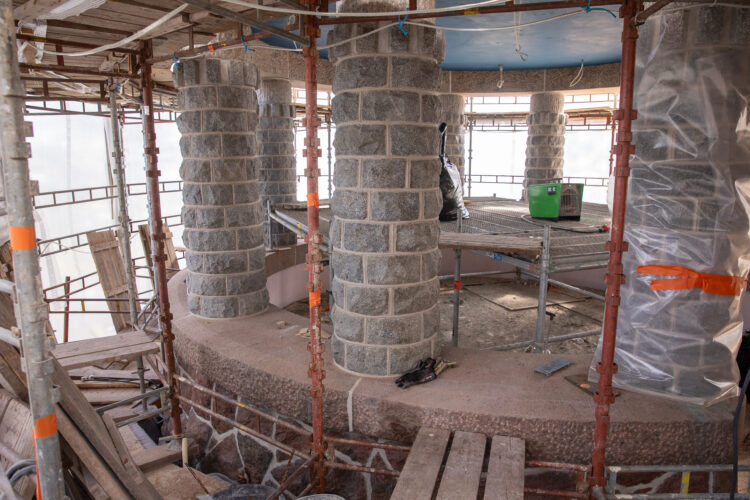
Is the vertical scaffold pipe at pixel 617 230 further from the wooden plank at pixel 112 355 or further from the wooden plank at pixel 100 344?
the wooden plank at pixel 100 344

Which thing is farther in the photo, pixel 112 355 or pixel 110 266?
pixel 110 266

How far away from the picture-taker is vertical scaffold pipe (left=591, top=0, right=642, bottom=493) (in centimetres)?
325

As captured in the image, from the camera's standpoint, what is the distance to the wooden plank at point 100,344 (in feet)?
18.9

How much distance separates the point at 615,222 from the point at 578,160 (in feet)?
74.0

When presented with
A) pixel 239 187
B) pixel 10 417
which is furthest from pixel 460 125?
pixel 10 417

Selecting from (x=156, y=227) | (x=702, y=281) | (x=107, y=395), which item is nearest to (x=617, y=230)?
(x=702, y=281)

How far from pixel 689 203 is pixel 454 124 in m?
8.88

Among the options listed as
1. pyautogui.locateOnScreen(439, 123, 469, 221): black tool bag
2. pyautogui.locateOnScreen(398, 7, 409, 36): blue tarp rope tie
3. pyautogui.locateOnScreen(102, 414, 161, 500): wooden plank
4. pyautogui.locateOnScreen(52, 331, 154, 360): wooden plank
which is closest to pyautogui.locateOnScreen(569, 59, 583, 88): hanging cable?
pyautogui.locateOnScreen(439, 123, 469, 221): black tool bag

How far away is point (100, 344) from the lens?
19.7 feet

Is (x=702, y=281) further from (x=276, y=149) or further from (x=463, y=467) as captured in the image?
(x=276, y=149)

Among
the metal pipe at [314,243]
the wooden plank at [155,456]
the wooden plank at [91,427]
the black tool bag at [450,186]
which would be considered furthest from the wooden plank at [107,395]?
the black tool bag at [450,186]

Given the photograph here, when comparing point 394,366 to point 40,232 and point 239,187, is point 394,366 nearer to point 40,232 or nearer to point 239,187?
point 239,187

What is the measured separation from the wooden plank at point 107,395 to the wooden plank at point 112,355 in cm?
132

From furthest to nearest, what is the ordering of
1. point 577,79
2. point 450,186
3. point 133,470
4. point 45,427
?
point 577,79 < point 450,186 < point 133,470 < point 45,427
